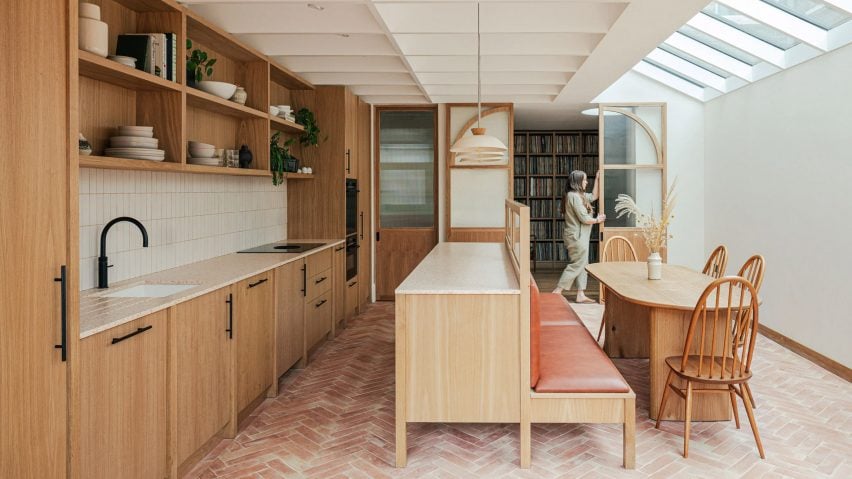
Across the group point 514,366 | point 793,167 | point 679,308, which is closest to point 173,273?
point 514,366

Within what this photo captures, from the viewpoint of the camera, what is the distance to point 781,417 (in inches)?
140

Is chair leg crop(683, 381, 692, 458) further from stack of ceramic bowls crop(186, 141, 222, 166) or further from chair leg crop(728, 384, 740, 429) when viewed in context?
stack of ceramic bowls crop(186, 141, 222, 166)

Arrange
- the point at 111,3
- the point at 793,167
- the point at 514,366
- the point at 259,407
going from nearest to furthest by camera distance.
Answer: the point at 514,366, the point at 111,3, the point at 259,407, the point at 793,167

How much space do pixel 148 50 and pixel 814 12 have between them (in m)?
4.75

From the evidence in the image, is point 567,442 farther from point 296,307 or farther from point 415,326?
point 296,307

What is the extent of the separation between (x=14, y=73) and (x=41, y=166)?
30cm

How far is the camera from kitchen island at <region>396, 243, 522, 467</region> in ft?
9.40

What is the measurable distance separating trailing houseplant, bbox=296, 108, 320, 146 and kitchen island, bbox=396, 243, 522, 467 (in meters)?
3.24

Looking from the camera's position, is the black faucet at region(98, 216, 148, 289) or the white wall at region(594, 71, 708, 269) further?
the white wall at region(594, 71, 708, 269)

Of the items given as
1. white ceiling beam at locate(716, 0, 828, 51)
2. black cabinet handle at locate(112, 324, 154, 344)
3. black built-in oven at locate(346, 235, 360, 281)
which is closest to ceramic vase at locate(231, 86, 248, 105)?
black cabinet handle at locate(112, 324, 154, 344)

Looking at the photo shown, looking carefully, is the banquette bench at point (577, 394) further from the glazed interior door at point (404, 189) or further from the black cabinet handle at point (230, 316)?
the glazed interior door at point (404, 189)

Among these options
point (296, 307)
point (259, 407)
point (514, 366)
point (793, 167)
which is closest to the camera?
point (514, 366)

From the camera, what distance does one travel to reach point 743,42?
208 inches

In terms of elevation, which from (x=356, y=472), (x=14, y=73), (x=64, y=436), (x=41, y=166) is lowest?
(x=356, y=472)
